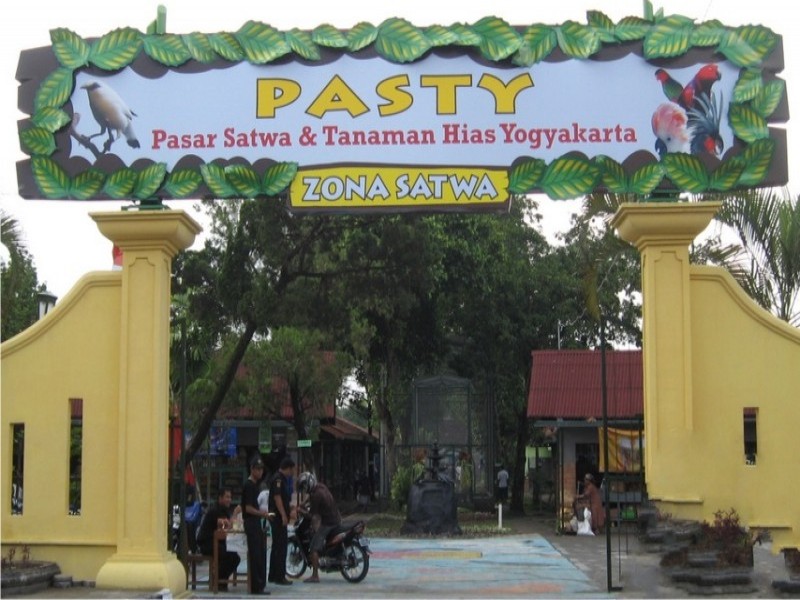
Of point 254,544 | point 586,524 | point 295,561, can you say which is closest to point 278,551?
point 254,544

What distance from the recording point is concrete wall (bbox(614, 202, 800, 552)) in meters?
11.8

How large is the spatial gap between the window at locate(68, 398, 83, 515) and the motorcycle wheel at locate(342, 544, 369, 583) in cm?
367

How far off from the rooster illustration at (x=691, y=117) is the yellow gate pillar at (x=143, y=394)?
5.32 metres

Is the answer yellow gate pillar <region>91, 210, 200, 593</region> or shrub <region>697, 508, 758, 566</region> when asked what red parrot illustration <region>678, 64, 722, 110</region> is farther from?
yellow gate pillar <region>91, 210, 200, 593</region>

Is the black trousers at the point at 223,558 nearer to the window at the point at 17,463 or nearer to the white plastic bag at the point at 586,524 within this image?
the window at the point at 17,463

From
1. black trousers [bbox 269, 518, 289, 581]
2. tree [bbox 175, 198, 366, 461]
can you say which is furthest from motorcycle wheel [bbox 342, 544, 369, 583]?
tree [bbox 175, 198, 366, 461]

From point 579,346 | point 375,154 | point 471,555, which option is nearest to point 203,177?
point 375,154

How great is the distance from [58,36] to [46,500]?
523 centimetres

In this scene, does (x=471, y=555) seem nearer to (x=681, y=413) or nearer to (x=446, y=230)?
(x=681, y=413)

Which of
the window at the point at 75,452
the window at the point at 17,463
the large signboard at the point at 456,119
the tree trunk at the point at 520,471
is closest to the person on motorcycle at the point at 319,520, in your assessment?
the window at the point at 75,452

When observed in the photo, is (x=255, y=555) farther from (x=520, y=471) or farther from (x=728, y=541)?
(x=520, y=471)

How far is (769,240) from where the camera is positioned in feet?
50.4

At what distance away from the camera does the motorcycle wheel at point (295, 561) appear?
1606 centimetres

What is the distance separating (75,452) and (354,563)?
4.31 metres
